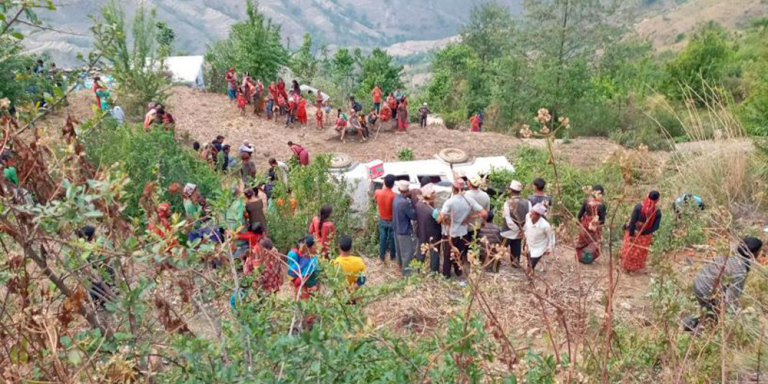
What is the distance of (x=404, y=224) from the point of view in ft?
20.2

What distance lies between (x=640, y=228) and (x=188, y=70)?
16.6m

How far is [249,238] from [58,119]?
337 inches

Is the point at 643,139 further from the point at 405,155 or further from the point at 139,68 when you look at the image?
the point at 139,68

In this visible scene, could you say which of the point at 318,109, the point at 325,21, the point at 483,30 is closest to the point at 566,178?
the point at 318,109

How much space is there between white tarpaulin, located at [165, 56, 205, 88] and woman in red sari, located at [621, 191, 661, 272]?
1447 cm

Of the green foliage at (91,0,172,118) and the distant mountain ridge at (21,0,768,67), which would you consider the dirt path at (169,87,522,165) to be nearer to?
the green foliage at (91,0,172,118)

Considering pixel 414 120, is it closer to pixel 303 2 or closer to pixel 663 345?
pixel 663 345

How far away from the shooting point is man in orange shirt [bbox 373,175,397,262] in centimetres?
651

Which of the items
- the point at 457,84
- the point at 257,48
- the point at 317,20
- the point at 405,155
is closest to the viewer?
the point at 405,155

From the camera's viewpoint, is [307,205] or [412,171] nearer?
[307,205]

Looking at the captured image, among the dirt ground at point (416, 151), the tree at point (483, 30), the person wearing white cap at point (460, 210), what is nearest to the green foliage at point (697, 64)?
the tree at point (483, 30)

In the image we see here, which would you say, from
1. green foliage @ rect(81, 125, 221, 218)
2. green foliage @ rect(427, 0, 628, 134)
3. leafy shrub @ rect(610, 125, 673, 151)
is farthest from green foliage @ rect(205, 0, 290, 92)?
leafy shrub @ rect(610, 125, 673, 151)

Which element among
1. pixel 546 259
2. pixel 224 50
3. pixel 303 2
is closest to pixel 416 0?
pixel 303 2

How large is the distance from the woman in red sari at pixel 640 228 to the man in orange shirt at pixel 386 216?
8.25 feet
